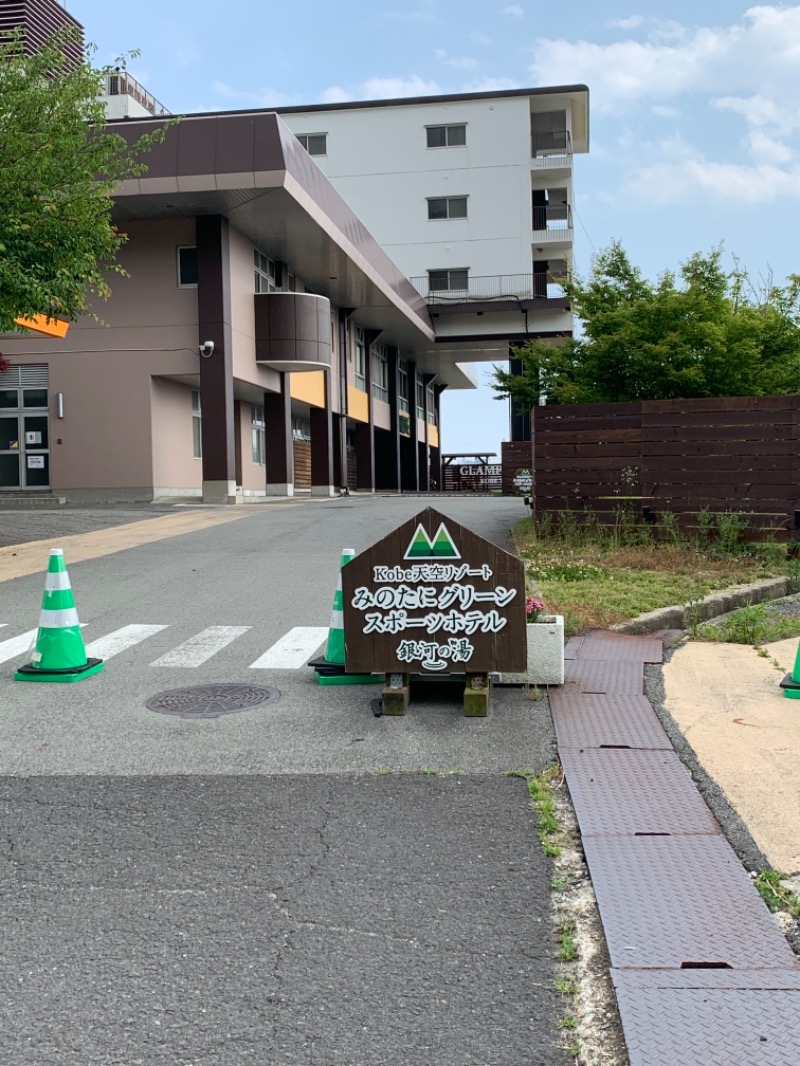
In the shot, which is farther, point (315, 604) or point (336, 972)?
point (315, 604)

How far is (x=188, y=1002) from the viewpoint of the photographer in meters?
2.96

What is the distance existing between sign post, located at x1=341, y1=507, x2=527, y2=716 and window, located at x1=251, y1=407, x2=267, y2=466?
28.7 m

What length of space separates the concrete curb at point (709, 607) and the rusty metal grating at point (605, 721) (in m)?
2.40

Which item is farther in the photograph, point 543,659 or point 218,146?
point 218,146

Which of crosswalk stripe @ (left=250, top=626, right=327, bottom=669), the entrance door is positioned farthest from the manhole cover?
the entrance door

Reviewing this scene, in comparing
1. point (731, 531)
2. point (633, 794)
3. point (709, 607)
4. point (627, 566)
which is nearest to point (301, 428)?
point (731, 531)

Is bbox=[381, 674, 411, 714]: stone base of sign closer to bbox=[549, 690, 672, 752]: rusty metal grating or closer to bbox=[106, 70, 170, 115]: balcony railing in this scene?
bbox=[549, 690, 672, 752]: rusty metal grating

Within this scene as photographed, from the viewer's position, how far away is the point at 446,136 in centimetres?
4953

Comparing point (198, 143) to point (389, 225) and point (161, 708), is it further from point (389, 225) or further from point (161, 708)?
point (389, 225)

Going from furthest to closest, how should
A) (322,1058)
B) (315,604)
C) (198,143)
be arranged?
(198,143)
(315,604)
(322,1058)

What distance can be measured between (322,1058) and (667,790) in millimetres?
2540

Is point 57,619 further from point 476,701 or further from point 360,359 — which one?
point 360,359

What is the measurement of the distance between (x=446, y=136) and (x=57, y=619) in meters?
46.9

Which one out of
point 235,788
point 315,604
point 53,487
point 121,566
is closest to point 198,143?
point 53,487
